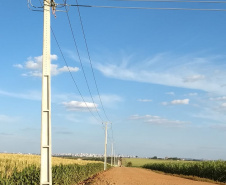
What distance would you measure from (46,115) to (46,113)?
0.28 ft

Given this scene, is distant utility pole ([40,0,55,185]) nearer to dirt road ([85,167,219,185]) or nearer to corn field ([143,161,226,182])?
dirt road ([85,167,219,185])

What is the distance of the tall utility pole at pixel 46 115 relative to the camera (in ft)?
42.7

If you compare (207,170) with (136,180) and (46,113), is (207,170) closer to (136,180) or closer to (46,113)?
(136,180)

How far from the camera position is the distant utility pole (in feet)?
42.7

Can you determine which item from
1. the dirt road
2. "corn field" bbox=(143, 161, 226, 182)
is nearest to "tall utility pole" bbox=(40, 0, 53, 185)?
the dirt road

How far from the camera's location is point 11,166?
69.6 ft

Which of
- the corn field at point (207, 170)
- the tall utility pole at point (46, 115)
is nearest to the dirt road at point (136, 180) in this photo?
the corn field at point (207, 170)

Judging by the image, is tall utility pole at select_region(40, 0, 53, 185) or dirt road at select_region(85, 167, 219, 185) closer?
tall utility pole at select_region(40, 0, 53, 185)

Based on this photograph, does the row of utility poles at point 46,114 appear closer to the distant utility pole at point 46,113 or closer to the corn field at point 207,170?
the distant utility pole at point 46,113

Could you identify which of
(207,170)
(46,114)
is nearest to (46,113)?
(46,114)

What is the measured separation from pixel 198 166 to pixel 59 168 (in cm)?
3297

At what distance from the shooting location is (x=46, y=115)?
13.4 meters

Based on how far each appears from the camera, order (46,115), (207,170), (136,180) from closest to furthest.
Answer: (46,115)
(136,180)
(207,170)


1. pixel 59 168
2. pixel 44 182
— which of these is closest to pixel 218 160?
pixel 59 168
